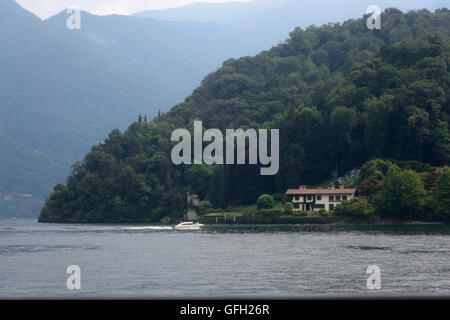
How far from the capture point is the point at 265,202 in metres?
137

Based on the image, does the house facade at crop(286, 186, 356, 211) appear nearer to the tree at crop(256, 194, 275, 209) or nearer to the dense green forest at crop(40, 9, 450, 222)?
the tree at crop(256, 194, 275, 209)

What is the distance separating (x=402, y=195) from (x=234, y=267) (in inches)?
2544

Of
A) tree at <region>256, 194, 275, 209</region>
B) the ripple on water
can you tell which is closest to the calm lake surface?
the ripple on water

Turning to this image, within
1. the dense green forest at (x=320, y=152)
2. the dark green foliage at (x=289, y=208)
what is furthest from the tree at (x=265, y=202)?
the dense green forest at (x=320, y=152)

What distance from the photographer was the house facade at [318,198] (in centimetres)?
12794

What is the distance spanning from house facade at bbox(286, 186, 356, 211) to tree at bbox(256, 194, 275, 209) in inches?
211

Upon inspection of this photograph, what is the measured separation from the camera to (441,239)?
78062 mm

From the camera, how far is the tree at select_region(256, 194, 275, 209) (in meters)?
137

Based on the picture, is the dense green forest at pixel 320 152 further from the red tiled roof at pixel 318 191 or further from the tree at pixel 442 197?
the red tiled roof at pixel 318 191

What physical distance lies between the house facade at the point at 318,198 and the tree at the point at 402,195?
1085 cm

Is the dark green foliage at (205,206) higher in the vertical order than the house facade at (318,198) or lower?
lower
